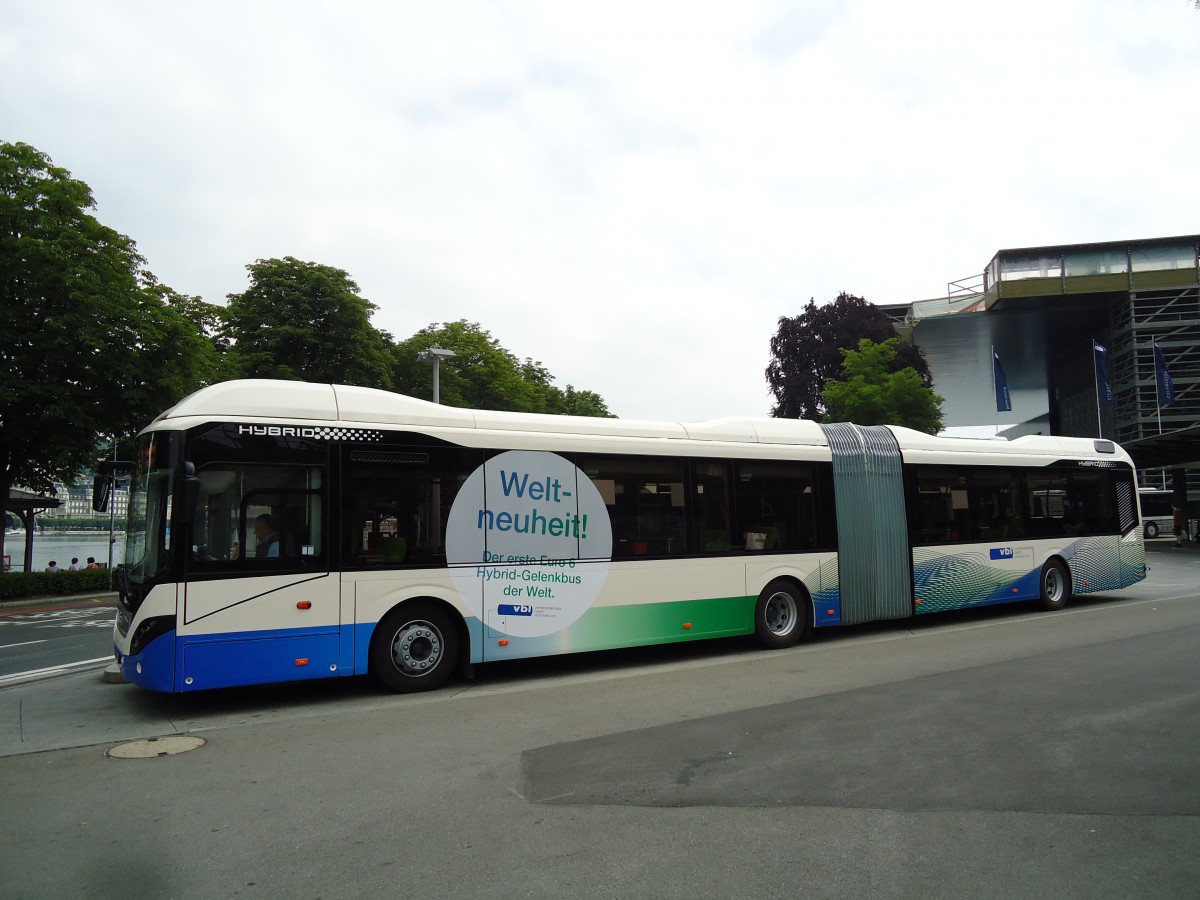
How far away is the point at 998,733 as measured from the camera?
6.53 meters

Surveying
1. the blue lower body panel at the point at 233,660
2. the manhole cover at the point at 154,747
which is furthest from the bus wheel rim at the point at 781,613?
the manhole cover at the point at 154,747

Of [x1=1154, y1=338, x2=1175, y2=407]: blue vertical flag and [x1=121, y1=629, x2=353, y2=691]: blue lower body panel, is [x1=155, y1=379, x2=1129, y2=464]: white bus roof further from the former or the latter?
[x1=1154, y1=338, x2=1175, y2=407]: blue vertical flag

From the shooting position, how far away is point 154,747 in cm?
679

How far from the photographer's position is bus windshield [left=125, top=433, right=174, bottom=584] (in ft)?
25.7

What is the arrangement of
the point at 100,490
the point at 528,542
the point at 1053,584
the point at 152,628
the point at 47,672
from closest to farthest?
1. the point at 152,628
2. the point at 100,490
3. the point at 528,542
4. the point at 47,672
5. the point at 1053,584

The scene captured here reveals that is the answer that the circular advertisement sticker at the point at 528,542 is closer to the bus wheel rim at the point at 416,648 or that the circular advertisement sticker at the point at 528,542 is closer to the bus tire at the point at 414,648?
the bus tire at the point at 414,648

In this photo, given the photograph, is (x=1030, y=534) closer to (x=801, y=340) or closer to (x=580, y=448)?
(x=580, y=448)

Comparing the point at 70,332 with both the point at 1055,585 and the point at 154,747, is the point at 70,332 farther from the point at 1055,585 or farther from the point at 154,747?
the point at 1055,585

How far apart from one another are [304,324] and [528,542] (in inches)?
812

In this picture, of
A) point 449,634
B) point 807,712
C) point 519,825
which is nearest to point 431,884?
point 519,825

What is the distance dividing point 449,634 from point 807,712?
3.96m

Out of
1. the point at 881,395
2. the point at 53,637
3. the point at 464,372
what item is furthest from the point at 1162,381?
the point at 53,637

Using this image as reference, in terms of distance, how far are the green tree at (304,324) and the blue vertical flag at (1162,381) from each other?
35.7m

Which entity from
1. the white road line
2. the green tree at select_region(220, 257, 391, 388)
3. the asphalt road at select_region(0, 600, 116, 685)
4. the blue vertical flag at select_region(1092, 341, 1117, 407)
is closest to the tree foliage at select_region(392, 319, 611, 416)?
the green tree at select_region(220, 257, 391, 388)
